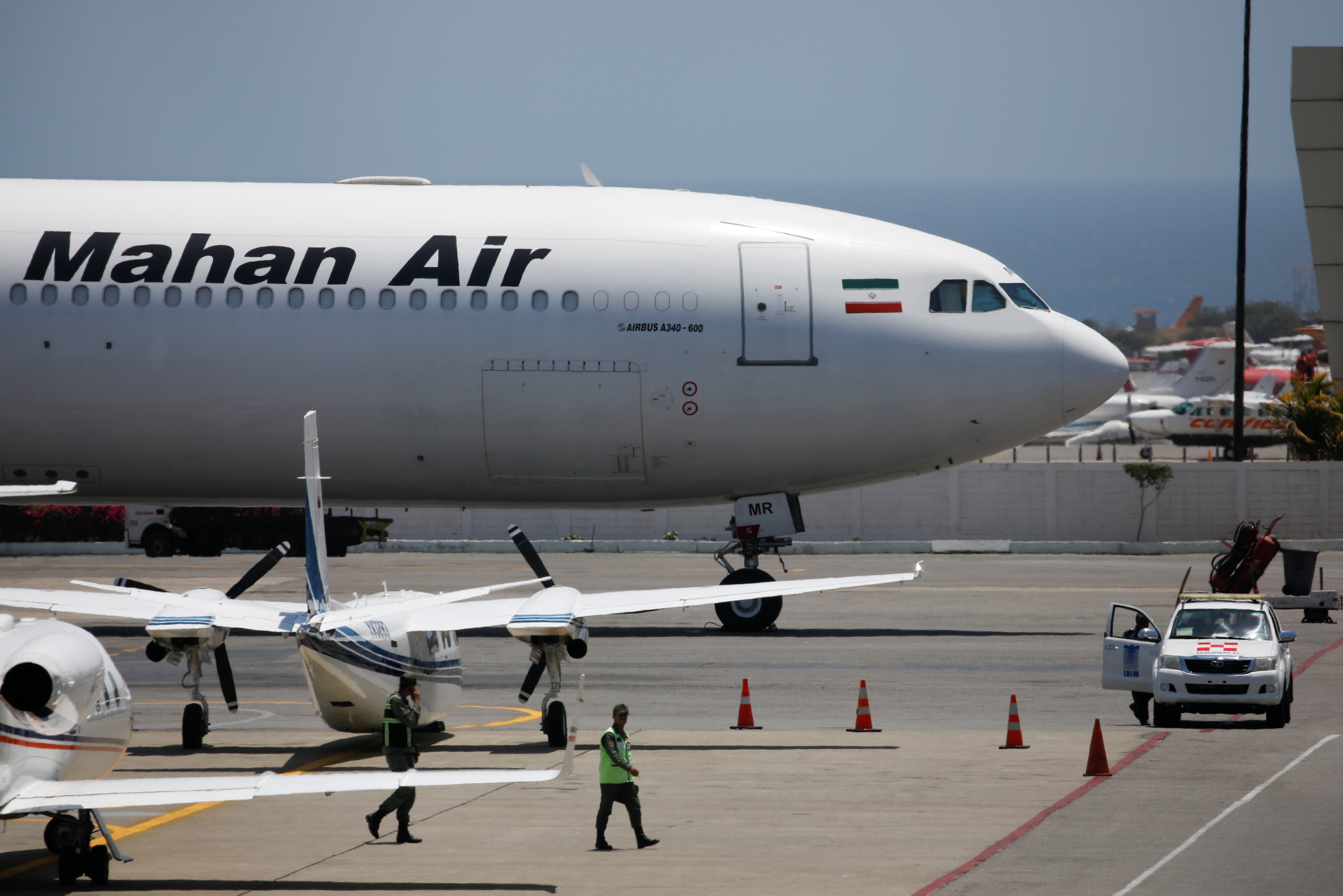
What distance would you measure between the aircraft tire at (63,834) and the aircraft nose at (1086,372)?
19900mm

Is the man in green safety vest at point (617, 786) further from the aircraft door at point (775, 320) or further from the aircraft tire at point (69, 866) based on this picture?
the aircraft door at point (775, 320)

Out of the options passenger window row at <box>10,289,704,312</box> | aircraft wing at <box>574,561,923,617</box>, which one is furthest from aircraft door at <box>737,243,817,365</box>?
aircraft wing at <box>574,561,923,617</box>

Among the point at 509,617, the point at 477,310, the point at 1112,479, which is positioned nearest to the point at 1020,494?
the point at 1112,479

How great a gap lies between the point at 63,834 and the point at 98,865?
0.42m

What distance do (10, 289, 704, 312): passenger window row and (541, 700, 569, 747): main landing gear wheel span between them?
1065 centimetres

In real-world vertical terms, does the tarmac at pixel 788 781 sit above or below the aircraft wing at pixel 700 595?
below

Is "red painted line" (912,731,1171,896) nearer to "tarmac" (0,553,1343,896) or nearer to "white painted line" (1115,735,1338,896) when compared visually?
"tarmac" (0,553,1343,896)

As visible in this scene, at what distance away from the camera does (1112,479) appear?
49125 millimetres

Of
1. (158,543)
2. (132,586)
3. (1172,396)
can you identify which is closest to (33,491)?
(132,586)

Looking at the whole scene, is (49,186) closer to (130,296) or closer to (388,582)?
(130,296)

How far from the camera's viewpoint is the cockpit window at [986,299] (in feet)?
91.6

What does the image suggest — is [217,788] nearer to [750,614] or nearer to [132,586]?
[132,586]

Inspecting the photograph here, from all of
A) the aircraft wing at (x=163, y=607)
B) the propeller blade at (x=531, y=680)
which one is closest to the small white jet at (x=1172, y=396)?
the propeller blade at (x=531, y=680)

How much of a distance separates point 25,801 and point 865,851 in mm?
7265
